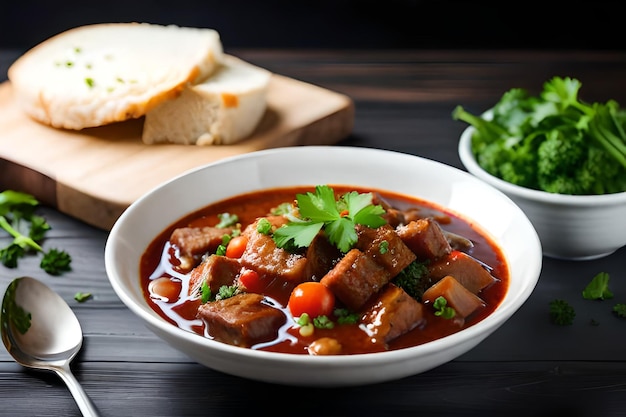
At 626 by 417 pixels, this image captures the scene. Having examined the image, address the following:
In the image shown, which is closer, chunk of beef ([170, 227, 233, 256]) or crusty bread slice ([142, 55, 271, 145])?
chunk of beef ([170, 227, 233, 256])

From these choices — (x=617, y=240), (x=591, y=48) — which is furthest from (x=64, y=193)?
(x=591, y=48)

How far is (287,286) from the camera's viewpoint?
320cm

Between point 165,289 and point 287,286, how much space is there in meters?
0.49

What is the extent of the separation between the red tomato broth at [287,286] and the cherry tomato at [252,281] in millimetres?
30

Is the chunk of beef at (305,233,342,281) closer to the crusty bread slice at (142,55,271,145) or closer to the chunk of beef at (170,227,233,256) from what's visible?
the chunk of beef at (170,227,233,256)

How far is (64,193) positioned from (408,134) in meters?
2.19

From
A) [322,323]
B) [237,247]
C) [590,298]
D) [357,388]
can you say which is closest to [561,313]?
[590,298]

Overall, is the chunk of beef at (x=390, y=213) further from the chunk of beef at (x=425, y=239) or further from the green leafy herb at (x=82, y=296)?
the green leafy herb at (x=82, y=296)

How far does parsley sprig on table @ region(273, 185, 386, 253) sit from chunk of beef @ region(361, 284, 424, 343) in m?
0.27

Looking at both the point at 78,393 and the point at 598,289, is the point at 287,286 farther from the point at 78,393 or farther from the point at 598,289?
the point at 598,289

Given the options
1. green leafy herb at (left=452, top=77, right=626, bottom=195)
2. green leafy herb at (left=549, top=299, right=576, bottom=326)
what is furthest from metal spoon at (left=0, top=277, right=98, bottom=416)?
green leafy herb at (left=452, top=77, right=626, bottom=195)

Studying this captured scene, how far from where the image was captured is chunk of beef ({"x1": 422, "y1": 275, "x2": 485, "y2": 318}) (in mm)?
3071

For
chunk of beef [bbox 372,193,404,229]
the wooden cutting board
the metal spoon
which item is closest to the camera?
the metal spoon

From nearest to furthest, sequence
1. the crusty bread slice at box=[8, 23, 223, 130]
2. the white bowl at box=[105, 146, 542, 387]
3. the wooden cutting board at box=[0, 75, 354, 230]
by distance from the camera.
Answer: the white bowl at box=[105, 146, 542, 387]
the wooden cutting board at box=[0, 75, 354, 230]
the crusty bread slice at box=[8, 23, 223, 130]
